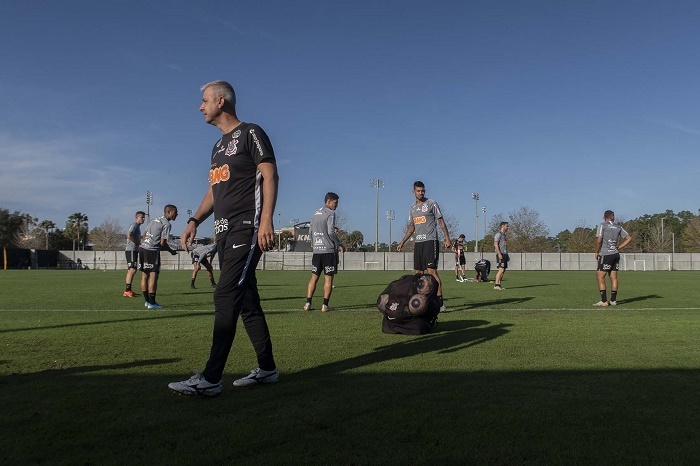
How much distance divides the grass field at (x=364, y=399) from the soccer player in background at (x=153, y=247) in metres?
3.67

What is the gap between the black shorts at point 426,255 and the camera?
939 cm

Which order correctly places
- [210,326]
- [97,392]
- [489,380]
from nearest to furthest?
[97,392] → [489,380] → [210,326]

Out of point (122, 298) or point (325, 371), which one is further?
point (122, 298)

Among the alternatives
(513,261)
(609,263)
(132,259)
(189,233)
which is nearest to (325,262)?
(189,233)

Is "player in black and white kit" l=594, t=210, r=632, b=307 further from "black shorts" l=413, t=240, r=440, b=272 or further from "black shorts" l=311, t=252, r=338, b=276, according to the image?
"black shorts" l=311, t=252, r=338, b=276

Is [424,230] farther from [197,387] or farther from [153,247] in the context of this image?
[197,387]

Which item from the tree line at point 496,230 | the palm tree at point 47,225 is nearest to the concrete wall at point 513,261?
the tree line at point 496,230

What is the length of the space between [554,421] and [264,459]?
1689mm

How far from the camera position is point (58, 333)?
21.6 feet

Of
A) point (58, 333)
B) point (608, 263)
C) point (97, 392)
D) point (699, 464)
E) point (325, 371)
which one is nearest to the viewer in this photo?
point (699, 464)

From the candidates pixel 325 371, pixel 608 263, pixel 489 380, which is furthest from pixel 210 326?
pixel 608 263

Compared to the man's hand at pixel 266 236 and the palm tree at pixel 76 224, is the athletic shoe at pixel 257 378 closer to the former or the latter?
the man's hand at pixel 266 236

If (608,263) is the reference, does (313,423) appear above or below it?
below

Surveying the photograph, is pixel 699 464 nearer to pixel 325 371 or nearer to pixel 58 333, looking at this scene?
pixel 325 371
